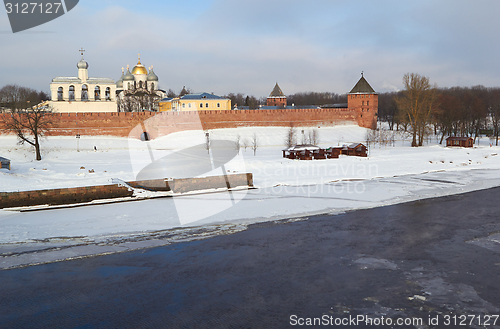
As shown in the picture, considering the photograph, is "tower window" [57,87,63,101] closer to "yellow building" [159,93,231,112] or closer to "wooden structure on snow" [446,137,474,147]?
"yellow building" [159,93,231,112]

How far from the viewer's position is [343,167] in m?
21.7

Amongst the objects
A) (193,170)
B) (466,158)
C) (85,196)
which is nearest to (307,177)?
(193,170)

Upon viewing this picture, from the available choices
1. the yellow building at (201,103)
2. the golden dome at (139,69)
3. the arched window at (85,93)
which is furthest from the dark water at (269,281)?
the golden dome at (139,69)

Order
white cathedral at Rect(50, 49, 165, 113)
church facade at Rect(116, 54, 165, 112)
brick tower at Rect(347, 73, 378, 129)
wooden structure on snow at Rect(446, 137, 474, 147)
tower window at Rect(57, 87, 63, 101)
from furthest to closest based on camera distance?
church facade at Rect(116, 54, 165, 112), brick tower at Rect(347, 73, 378, 129), tower window at Rect(57, 87, 63, 101), white cathedral at Rect(50, 49, 165, 113), wooden structure on snow at Rect(446, 137, 474, 147)

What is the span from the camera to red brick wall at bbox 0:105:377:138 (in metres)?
34.3

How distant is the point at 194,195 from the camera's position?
1559cm

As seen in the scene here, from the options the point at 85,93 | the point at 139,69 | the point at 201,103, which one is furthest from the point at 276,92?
the point at 85,93

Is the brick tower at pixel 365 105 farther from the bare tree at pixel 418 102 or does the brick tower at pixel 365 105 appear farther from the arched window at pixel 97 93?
the arched window at pixel 97 93

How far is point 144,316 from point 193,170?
46.5 ft

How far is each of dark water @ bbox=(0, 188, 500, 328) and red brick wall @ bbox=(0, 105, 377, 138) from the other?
1068 inches

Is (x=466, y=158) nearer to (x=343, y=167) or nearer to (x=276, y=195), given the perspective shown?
(x=343, y=167)

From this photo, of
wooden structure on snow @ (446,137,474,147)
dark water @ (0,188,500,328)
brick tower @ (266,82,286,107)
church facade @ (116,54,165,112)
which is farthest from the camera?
brick tower @ (266,82,286,107)

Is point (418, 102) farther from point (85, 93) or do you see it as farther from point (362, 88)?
point (85, 93)

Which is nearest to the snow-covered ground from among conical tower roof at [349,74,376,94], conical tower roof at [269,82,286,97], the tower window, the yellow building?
the tower window
